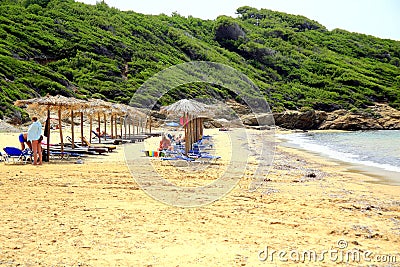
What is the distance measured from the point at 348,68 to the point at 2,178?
85257 mm

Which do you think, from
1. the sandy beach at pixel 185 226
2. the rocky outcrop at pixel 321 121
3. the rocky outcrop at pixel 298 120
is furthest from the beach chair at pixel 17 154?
the rocky outcrop at pixel 298 120

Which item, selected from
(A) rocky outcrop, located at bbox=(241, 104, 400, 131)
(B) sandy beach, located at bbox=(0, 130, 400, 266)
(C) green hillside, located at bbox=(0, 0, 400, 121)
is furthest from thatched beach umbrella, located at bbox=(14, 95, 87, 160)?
(A) rocky outcrop, located at bbox=(241, 104, 400, 131)

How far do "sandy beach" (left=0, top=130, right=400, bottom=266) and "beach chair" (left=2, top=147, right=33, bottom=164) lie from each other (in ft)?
6.28

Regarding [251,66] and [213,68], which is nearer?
[213,68]

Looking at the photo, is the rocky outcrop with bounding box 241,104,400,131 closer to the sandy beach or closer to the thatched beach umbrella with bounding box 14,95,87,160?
the thatched beach umbrella with bounding box 14,95,87,160

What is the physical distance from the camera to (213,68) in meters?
56.5

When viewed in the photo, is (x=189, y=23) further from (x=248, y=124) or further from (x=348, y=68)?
(x=248, y=124)

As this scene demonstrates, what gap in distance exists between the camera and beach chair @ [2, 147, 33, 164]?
→ 11.3 meters

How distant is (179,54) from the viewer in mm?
70750

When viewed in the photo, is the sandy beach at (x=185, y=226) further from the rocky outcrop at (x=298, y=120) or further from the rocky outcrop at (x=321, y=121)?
the rocky outcrop at (x=298, y=120)

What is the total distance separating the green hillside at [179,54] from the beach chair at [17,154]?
14.3m

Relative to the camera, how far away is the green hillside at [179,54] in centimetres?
4256

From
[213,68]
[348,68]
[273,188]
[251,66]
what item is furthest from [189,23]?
[273,188]

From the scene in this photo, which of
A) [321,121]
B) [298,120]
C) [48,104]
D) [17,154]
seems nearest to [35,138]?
[17,154]
